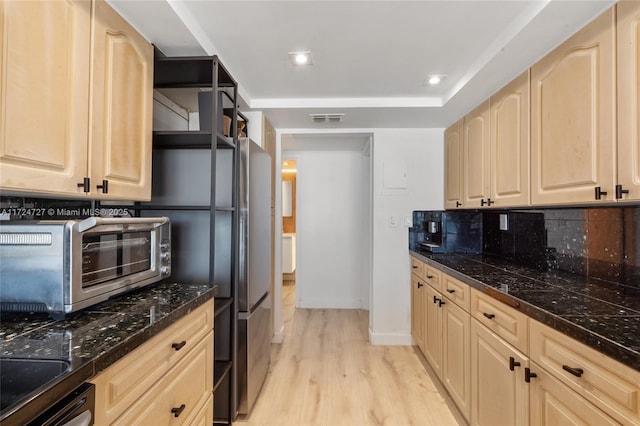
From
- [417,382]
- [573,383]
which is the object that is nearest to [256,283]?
[417,382]

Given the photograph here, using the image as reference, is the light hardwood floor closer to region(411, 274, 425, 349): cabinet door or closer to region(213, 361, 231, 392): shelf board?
region(411, 274, 425, 349): cabinet door

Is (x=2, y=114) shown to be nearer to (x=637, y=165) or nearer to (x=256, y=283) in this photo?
(x=256, y=283)

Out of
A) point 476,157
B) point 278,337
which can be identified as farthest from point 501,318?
point 278,337

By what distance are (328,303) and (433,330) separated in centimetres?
207

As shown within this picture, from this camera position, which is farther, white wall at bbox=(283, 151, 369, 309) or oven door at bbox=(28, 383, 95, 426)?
white wall at bbox=(283, 151, 369, 309)

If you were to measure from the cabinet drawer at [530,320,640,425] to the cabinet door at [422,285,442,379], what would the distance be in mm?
1065

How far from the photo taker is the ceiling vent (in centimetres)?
272

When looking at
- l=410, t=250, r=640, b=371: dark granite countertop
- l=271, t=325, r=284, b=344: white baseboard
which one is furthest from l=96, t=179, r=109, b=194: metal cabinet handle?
l=271, t=325, r=284, b=344: white baseboard

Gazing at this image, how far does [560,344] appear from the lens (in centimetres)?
107

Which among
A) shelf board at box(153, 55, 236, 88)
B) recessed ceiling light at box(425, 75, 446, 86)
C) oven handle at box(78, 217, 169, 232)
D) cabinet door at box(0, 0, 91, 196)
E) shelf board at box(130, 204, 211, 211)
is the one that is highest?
recessed ceiling light at box(425, 75, 446, 86)

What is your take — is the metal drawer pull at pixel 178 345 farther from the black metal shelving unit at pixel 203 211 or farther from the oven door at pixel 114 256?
the black metal shelving unit at pixel 203 211

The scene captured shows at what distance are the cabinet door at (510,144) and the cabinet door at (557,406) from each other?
3.23 ft

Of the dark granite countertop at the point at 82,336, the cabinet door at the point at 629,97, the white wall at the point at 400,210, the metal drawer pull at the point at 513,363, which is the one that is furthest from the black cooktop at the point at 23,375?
the white wall at the point at 400,210

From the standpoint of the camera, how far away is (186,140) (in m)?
1.73
